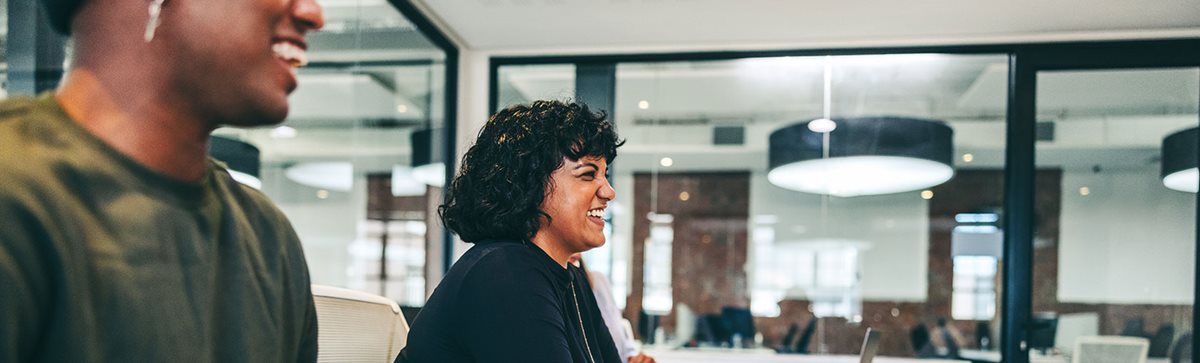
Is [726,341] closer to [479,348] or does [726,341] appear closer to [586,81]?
[586,81]

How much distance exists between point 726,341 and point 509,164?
503 centimetres

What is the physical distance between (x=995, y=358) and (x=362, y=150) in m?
3.50

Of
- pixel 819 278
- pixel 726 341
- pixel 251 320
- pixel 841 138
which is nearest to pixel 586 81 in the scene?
pixel 841 138

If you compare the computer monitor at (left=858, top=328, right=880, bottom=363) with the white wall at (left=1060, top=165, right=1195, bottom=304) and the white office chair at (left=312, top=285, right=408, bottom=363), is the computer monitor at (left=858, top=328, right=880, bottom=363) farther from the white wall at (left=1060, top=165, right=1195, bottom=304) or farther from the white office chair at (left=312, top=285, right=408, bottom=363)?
the white wall at (left=1060, top=165, right=1195, bottom=304)

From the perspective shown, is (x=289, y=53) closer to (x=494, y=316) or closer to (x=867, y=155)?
(x=494, y=316)

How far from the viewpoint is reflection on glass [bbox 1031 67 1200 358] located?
4.79 metres

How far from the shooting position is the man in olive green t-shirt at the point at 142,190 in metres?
0.49

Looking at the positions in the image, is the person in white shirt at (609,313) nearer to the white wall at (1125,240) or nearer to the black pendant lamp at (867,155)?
the black pendant lamp at (867,155)

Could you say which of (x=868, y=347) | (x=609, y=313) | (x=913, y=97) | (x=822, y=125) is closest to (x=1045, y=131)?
(x=913, y=97)

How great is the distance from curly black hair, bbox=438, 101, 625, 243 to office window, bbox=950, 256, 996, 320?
3.85 meters

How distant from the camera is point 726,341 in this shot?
6.48 m

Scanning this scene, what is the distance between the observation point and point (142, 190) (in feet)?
1.78

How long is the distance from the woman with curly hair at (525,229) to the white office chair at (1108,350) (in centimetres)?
411

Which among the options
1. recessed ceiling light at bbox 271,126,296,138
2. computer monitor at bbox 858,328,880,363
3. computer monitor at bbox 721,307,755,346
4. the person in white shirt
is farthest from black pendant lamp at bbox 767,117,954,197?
recessed ceiling light at bbox 271,126,296,138
